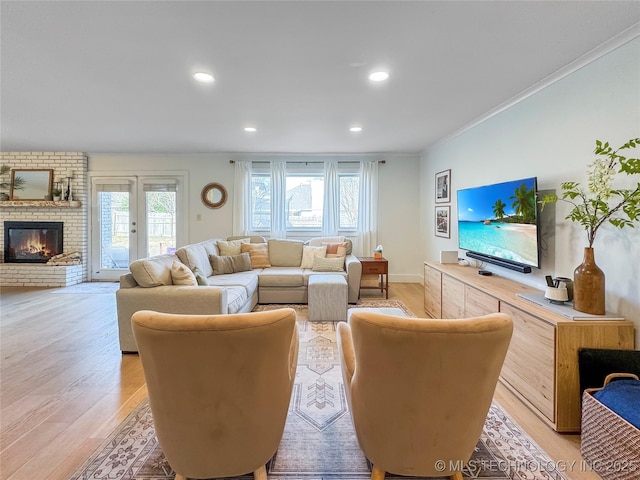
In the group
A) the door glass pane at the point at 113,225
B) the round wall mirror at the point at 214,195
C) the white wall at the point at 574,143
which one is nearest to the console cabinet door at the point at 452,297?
the white wall at the point at 574,143

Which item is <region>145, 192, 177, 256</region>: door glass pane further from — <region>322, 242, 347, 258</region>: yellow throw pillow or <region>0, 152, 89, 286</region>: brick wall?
<region>322, 242, 347, 258</region>: yellow throw pillow

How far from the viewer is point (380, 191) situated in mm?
5570

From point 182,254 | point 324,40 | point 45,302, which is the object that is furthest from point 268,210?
point 324,40

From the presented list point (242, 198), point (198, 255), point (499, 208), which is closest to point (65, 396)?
point (198, 255)

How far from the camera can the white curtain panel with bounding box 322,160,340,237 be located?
5.44 meters

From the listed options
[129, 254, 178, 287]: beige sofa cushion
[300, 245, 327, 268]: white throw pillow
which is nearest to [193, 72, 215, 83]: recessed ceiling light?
[129, 254, 178, 287]: beige sofa cushion

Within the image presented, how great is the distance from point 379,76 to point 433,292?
2.41 meters

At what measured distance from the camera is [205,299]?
2.60 metres

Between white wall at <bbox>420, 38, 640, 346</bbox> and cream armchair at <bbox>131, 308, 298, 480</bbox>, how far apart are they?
2.06 m

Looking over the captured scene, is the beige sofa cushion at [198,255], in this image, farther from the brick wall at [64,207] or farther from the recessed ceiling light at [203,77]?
the brick wall at [64,207]

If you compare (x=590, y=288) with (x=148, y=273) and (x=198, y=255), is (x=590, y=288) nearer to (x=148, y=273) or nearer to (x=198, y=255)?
(x=148, y=273)

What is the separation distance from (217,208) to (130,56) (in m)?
3.55

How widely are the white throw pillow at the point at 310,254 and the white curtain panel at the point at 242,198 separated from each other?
52.4 inches

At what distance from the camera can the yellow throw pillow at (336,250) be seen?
4734 mm
